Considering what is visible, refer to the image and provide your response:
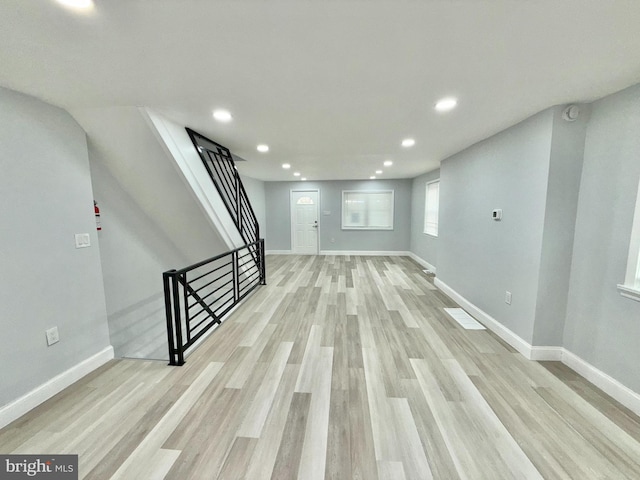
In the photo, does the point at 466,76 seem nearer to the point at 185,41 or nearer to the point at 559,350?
the point at 185,41

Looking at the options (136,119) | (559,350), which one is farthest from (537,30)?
(136,119)

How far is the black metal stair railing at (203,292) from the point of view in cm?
218

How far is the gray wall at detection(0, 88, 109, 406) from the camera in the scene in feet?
5.36

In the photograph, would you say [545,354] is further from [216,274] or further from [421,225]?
[216,274]

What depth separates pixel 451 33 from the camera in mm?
1176

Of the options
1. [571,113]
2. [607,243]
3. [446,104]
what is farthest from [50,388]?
[571,113]

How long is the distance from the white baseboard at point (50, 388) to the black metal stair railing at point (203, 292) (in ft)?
1.96

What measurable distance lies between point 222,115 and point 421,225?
5.27 meters

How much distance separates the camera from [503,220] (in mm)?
2668

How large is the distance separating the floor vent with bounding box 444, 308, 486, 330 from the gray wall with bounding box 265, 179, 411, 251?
3.94 meters

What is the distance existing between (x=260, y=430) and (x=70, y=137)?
2.66 m

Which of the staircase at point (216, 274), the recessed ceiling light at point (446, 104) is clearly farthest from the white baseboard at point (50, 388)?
the recessed ceiling light at point (446, 104)

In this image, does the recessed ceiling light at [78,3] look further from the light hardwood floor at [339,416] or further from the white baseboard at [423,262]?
the white baseboard at [423,262]

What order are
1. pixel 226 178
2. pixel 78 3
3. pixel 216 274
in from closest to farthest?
pixel 78 3 < pixel 226 178 < pixel 216 274
